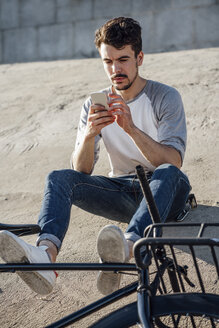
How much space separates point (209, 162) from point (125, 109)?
1.53 meters

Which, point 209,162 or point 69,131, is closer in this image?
point 209,162

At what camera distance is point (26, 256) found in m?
1.80

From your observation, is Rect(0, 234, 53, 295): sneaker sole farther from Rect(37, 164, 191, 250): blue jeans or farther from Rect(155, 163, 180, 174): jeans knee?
Rect(155, 163, 180, 174): jeans knee

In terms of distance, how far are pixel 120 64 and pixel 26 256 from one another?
4.22 feet

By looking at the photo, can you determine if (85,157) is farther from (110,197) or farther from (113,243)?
(113,243)

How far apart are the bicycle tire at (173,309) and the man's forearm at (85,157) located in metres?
1.34

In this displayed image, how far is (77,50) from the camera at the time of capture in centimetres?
761

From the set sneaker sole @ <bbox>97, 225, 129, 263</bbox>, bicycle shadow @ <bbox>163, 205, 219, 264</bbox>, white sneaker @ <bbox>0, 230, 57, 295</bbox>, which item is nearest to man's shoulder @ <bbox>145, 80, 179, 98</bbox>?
bicycle shadow @ <bbox>163, 205, 219, 264</bbox>

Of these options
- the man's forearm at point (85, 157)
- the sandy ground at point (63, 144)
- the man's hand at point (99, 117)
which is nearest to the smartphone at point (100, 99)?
the man's hand at point (99, 117)

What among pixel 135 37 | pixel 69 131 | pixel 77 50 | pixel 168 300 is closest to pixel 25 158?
pixel 69 131

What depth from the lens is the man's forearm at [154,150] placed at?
248cm

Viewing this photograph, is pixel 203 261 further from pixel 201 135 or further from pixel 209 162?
pixel 201 135

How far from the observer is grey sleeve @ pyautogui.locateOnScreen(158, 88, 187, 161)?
2.63 meters

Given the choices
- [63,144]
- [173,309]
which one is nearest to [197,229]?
[173,309]
